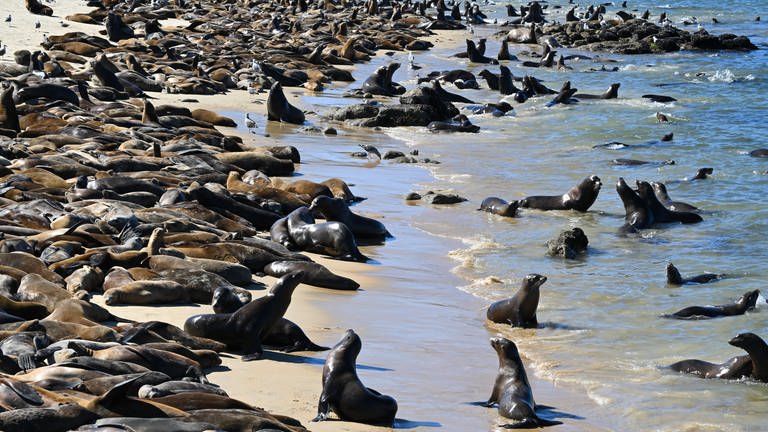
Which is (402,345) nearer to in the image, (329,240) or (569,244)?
(329,240)

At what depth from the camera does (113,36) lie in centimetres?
2633

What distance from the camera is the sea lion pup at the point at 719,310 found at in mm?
8258

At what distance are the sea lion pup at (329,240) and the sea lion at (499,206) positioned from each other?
8.95 feet

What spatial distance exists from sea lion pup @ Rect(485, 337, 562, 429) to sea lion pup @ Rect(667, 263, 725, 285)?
10.6 feet

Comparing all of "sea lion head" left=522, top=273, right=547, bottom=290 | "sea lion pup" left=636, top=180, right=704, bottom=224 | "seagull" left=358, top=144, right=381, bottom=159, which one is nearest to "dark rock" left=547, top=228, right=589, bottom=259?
"sea lion pup" left=636, top=180, right=704, bottom=224

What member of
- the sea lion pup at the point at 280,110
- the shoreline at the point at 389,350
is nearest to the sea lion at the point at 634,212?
the shoreline at the point at 389,350

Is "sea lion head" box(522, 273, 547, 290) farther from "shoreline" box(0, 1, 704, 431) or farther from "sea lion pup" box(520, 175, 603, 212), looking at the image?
"sea lion pup" box(520, 175, 603, 212)

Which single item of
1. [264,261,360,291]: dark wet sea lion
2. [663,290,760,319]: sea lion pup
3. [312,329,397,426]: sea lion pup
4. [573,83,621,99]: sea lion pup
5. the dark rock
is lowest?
[573,83,621,99]: sea lion pup

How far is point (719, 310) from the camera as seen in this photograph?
27.3 ft

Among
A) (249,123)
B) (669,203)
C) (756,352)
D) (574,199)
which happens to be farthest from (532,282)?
(249,123)

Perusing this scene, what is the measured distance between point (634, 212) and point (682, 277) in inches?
88.9

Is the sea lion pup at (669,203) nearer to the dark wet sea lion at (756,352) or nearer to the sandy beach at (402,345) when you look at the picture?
the sandy beach at (402,345)

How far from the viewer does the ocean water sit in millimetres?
6430

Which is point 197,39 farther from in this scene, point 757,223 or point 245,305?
point 245,305
